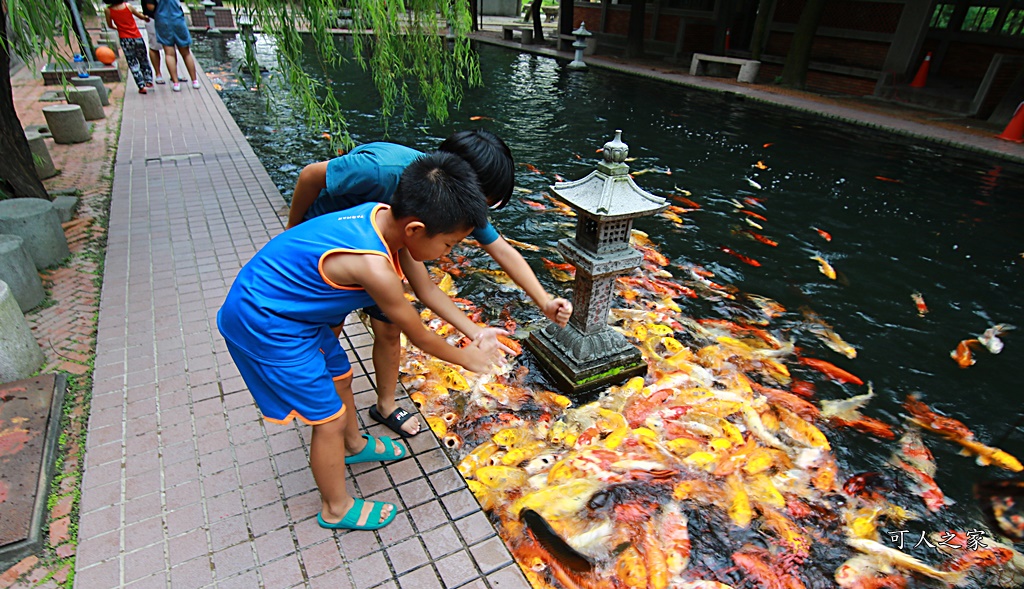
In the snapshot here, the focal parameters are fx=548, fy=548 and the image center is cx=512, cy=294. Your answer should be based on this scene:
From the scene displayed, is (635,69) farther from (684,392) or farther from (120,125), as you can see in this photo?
(684,392)

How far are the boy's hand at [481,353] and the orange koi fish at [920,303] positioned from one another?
6.23 meters

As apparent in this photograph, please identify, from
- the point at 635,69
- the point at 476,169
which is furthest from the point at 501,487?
the point at 635,69

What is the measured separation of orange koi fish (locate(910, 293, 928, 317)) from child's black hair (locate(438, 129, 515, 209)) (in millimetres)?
6027

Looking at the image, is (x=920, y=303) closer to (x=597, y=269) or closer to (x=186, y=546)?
(x=597, y=269)

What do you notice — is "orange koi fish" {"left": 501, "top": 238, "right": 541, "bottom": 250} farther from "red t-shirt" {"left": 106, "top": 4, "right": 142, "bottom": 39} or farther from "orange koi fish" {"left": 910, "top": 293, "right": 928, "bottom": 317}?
"red t-shirt" {"left": 106, "top": 4, "right": 142, "bottom": 39}

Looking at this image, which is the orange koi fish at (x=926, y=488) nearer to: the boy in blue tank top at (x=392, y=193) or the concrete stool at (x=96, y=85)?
the boy in blue tank top at (x=392, y=193)

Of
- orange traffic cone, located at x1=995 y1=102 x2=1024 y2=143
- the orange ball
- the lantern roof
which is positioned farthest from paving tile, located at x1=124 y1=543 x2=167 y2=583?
orange traffic cone, located at x1=995 y1=102 x2=1024 y2=143

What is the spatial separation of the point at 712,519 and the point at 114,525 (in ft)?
11.3

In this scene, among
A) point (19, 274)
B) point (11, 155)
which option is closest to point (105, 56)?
point (11, 155)

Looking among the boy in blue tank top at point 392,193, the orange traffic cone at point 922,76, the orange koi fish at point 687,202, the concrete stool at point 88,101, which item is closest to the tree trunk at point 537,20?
the orange traffic cone at point 922,76

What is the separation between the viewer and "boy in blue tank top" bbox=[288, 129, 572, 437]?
2.71 meters

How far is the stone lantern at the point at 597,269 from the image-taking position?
159 inches

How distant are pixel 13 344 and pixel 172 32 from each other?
11761 mm

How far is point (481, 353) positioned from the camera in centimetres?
238
